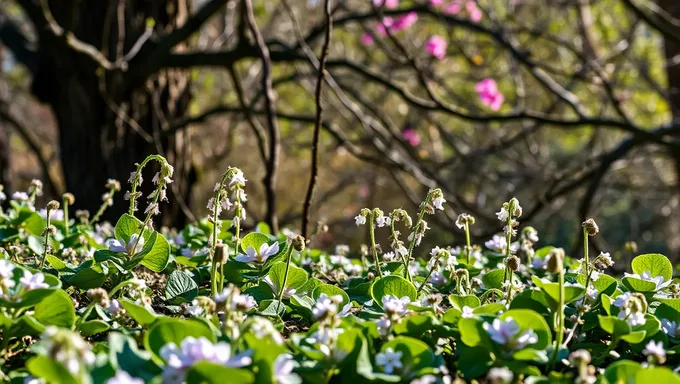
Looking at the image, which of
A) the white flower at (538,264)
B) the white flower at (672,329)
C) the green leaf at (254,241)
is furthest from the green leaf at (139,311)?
the white flower at (538,264)

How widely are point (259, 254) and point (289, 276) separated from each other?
0.09 m

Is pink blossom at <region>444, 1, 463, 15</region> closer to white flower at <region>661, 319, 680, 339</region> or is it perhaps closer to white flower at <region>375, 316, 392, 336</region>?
white flower at <region>661, 319, 680, 339</region>

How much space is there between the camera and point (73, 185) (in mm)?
4262

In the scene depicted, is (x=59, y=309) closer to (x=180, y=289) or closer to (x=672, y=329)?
(x=180, y=289)

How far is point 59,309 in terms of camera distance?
3.46ft

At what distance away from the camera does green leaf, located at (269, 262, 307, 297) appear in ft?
4.25

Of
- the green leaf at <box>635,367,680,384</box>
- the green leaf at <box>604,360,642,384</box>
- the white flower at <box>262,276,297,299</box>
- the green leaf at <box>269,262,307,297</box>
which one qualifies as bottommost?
the green leaf at <box>635,367,680,384</box>

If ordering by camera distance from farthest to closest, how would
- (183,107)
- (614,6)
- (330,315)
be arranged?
(614,6)
(183,107)
(330,315)

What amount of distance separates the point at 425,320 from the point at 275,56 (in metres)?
3.00

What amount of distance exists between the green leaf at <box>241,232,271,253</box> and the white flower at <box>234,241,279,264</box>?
17 mm

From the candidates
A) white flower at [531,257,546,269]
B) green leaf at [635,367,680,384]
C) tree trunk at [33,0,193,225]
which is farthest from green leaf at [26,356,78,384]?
tree trunk at [33,0,193,225]

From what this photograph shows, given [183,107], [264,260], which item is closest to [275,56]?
[183,107]

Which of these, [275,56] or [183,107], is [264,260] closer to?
[275,56]

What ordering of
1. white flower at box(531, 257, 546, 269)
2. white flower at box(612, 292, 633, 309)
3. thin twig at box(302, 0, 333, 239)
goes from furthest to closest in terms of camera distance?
1. thin twig at box(302, 0, 333, 239)
2. white flower at box(531, 257, 546, 269)
3. white flower at box(612, 292, 633, 309)
